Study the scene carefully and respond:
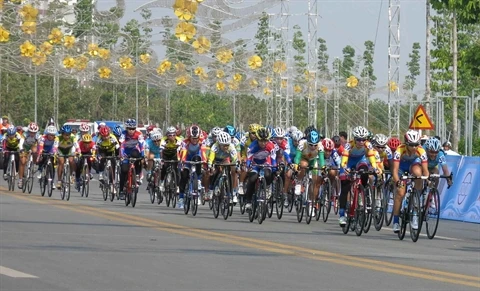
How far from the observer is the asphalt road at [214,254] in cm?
1364

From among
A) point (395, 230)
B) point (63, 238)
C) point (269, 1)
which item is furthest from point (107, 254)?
point (269, 1)

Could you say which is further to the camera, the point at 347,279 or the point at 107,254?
the point at 107,254

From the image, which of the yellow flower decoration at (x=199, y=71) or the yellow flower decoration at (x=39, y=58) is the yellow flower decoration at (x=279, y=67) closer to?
the yellow flower decoration at (x=199, y=71)

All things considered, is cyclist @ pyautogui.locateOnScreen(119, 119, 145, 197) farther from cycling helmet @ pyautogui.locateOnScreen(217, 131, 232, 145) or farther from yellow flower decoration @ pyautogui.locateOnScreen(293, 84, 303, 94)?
yellow flower decoration @ pyautogui.locateOnScreen(293, 84, 303, 94)

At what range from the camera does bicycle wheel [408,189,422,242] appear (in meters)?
20.9

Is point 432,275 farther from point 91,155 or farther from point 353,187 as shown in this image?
point 91,155

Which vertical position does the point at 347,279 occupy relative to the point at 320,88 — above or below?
below

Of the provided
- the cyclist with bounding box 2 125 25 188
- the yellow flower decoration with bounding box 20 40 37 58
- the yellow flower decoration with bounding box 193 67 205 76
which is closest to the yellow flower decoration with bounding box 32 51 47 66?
A: the yellow flower decoration with bounding box 20 40 37 58

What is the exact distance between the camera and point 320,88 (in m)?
77.1

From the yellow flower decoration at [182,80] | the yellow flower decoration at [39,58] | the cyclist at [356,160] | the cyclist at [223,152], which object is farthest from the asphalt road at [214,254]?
the yellow flower decoration at [182,80]

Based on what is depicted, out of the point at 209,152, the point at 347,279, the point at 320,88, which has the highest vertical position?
the point at 320,88

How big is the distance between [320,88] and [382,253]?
59.4 meters

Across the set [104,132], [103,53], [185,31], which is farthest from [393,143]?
[103,53]

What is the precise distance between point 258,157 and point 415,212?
4.41 meters
